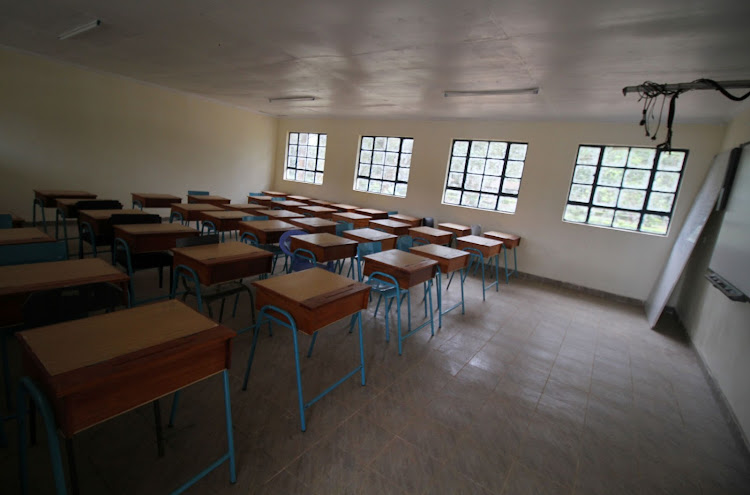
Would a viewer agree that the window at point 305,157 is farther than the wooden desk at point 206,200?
Yes

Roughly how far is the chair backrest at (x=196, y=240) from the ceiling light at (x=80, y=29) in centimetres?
278

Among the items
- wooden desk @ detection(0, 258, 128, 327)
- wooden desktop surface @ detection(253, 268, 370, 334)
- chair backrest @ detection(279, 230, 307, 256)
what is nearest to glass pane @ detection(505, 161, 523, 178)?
chair backrest @ detection(279, 230, 307, 256)

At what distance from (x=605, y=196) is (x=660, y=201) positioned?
2.39 ft

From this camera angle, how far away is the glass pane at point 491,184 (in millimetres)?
6598

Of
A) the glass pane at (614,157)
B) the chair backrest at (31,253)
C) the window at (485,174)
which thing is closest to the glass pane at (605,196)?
the glass pane at (614,157)

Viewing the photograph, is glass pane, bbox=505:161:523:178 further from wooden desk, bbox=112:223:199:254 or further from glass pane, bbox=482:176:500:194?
wooden desk, bbox=112:223:199:254

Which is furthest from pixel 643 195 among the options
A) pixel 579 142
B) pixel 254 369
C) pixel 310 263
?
Answer: pixel 254 369

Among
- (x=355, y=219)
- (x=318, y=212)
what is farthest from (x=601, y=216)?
(x=318, y=212)

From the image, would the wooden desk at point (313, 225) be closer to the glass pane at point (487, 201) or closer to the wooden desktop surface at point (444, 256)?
the wooden desktop surface at point (444, 256)

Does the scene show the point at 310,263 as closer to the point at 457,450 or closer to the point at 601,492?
the point at 457,450

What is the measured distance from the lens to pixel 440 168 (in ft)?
23.4

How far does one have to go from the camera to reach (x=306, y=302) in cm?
200

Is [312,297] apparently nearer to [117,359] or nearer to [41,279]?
[117,359]

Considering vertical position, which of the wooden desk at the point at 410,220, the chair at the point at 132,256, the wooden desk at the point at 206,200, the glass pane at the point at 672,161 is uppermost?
the glass pane at the point at 672,161
